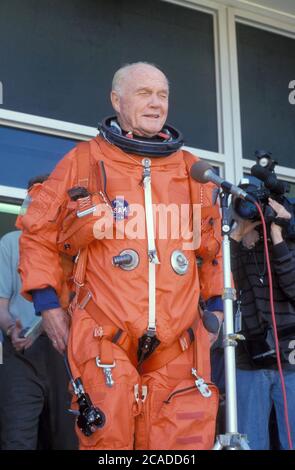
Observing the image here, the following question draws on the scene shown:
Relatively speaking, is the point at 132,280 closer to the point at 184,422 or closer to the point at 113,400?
the point at 113,400

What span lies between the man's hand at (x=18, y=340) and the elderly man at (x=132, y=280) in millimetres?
590

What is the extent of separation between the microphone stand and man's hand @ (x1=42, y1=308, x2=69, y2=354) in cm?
71

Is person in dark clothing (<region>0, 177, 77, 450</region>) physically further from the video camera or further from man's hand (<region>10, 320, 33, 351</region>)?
the video camera

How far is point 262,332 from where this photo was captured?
3.46 m

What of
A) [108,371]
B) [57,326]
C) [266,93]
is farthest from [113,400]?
[266,93]

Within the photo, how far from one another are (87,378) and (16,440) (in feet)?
2.87

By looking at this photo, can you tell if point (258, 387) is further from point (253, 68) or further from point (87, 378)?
point (253, 68)

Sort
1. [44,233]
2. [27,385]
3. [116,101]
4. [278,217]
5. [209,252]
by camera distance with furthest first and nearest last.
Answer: [27,385] < [278,217] < [116,101] < [209,252] < [44,233]

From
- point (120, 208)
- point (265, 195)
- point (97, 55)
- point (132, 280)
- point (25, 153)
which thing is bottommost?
point (132, 280)

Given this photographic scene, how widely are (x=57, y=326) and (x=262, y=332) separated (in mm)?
1103

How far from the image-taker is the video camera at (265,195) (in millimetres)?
3250

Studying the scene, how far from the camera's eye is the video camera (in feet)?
10.7

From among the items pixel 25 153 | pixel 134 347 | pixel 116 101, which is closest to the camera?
pixel 134 347

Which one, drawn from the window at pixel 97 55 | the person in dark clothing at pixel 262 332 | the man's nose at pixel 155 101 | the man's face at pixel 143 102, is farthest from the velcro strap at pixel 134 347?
the window at pixel 97 55
